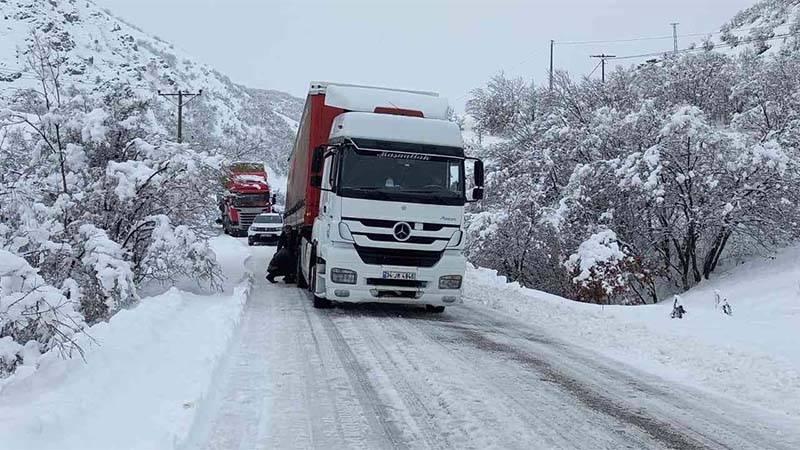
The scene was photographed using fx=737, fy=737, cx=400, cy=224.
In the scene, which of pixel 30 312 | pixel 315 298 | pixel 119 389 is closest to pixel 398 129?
pixel 315 298

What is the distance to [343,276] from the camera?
1192 centimetres

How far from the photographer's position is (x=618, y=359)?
9.41 m

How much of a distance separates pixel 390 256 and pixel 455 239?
3.81 ft

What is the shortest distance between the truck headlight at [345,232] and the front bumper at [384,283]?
0.17m

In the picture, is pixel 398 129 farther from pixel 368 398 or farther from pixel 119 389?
pixel 119 389

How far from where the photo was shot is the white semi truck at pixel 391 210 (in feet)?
38.9

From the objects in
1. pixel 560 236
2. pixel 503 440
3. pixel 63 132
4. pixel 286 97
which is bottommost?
pixel 503 440

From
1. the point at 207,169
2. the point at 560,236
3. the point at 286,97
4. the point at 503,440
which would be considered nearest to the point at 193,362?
the point at 503,440


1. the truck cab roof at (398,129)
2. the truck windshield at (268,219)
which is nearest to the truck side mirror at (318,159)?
the truck cab roof at (398,129)

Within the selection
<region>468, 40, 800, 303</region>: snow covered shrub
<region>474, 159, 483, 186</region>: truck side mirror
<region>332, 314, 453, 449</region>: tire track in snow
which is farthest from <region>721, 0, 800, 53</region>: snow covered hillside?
<region>332, 314, 453, 449</region>: tire track in snow

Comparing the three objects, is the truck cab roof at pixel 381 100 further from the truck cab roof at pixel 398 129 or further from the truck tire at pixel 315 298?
the truck tire at pixel 315 298

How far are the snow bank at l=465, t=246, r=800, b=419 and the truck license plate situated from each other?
245cm

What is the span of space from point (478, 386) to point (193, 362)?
113 inches

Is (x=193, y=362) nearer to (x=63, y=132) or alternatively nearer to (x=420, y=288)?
(x=420, y=288)
